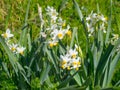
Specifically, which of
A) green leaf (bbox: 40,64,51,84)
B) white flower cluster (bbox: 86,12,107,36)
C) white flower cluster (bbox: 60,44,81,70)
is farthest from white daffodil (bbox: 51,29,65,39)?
white flower cluster (bbox: 86,12,107,36)

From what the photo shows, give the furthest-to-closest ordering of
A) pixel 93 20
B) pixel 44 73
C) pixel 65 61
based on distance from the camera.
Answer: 1. pixel 93 20
2. pixel 44 73
3. pixel 65 61

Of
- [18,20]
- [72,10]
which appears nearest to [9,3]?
[18,20]

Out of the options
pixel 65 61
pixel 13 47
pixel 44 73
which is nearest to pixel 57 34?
pixel 65 61

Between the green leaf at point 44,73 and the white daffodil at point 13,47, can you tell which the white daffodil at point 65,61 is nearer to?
the green leaf at point 44,73

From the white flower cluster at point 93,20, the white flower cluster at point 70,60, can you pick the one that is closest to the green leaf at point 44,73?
the white flower cluster at point 70,60

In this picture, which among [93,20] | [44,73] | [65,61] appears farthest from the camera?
[93,20]

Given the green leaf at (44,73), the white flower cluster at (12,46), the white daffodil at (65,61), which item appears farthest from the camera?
the white flower cluster at (12,46)

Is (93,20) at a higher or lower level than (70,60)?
higher

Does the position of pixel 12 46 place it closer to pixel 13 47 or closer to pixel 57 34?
pixel 13 47

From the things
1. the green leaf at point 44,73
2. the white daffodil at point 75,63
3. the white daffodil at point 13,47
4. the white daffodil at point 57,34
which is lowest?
the green leaf at point 44,73

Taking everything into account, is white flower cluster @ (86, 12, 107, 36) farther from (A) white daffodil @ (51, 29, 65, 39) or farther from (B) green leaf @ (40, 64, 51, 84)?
(B) green leaf @ (40, 64, 51, 84)

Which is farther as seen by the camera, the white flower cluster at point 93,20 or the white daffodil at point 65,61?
the white flower cluster at point 93,20

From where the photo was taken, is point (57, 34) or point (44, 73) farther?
point (44, 73)

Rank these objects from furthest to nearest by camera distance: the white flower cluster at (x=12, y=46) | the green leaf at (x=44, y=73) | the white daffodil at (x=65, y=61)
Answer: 1. the white flower cluster at (x=12, y=46)
2. the green leaf at (x=44, y=73)
3. the white daffodil at (x=65, y=61)
